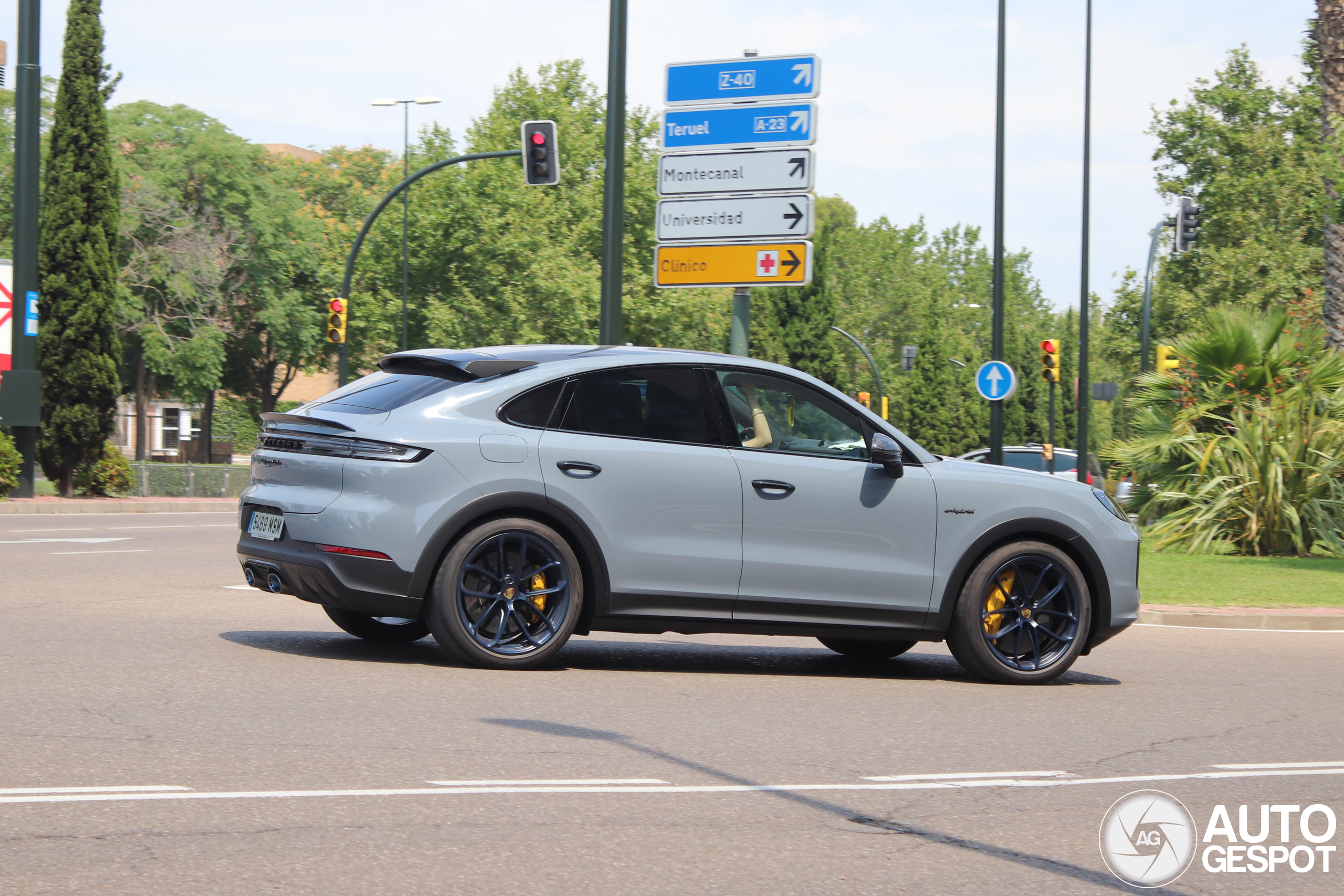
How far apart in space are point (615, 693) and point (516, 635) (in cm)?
71

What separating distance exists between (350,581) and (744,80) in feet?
26.3

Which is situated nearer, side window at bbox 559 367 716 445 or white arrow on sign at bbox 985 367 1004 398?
side window at bbox 559 367 716 445

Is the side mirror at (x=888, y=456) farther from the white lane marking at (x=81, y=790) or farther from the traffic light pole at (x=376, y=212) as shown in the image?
the traffic light pole at (x=376, y=212)

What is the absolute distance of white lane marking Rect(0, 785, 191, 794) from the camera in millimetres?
4922

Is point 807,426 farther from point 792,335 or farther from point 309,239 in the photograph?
point 792,335

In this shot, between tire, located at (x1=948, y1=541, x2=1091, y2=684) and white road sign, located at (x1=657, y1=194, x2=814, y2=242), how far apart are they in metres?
5.64

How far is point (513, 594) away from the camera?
25.6ft

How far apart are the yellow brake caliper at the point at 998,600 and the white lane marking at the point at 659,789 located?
8.14 feet

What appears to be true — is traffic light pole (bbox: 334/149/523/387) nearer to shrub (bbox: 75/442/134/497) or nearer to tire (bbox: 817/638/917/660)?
shrub (bbox: 75/442/134/497)

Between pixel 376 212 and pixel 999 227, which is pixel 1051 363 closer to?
pixel 999 227

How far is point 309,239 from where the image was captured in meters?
57.8

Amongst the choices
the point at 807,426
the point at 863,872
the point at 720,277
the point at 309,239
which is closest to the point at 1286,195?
the point at 309,239

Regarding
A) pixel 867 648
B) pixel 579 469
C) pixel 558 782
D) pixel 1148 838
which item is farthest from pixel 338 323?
pixel 1148 838

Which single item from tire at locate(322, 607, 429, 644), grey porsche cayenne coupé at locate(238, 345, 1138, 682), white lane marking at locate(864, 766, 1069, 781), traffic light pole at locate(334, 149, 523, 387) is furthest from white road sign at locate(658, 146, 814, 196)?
traffic light pole at locate(334, 149, 523, 387)
